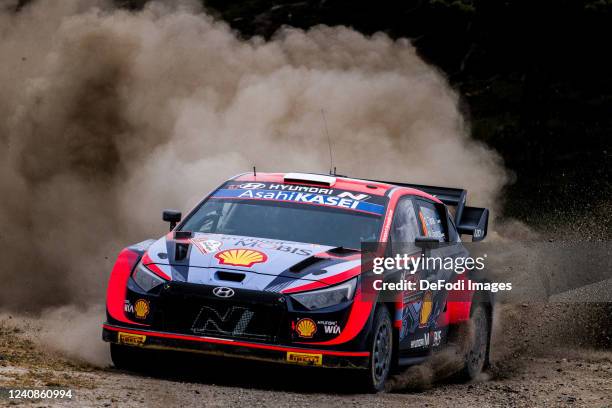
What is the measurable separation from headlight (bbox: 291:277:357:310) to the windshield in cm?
75

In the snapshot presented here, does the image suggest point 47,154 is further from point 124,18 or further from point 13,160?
point 124,18

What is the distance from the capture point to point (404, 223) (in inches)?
381

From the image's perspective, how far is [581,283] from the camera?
15.5m

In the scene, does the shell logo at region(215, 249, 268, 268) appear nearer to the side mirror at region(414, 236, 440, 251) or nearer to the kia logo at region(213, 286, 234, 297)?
the kia logo at region(213, 286, 234, 297)

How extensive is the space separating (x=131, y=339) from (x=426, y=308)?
7.92 feet

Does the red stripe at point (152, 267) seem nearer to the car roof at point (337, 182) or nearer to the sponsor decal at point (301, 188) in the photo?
the sponsor decal at point (301, 188)

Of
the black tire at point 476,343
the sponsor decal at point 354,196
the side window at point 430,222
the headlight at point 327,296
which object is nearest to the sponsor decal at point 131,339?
the headlight at point 327,296

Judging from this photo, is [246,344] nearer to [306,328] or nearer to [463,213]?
[306,328]

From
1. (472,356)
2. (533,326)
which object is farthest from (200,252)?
(533,326)

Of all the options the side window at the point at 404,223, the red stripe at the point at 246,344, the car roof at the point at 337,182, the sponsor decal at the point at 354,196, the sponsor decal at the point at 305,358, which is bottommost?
the sponsor decal at the point at 305,358

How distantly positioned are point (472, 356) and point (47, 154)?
8.15 metres

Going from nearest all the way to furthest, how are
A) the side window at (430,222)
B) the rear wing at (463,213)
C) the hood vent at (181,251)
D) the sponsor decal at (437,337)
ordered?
1. the hood vent at (181,251)
2. the sponsor decal at (437,337)
3. the side window at (430,222)
4. the rear wing at (463,213)

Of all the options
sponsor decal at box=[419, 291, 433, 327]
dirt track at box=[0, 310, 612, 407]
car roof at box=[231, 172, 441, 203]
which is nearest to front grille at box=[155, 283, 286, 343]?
dirt track at box=[0, 310, 612, 407]

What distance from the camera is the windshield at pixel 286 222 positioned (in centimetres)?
916
